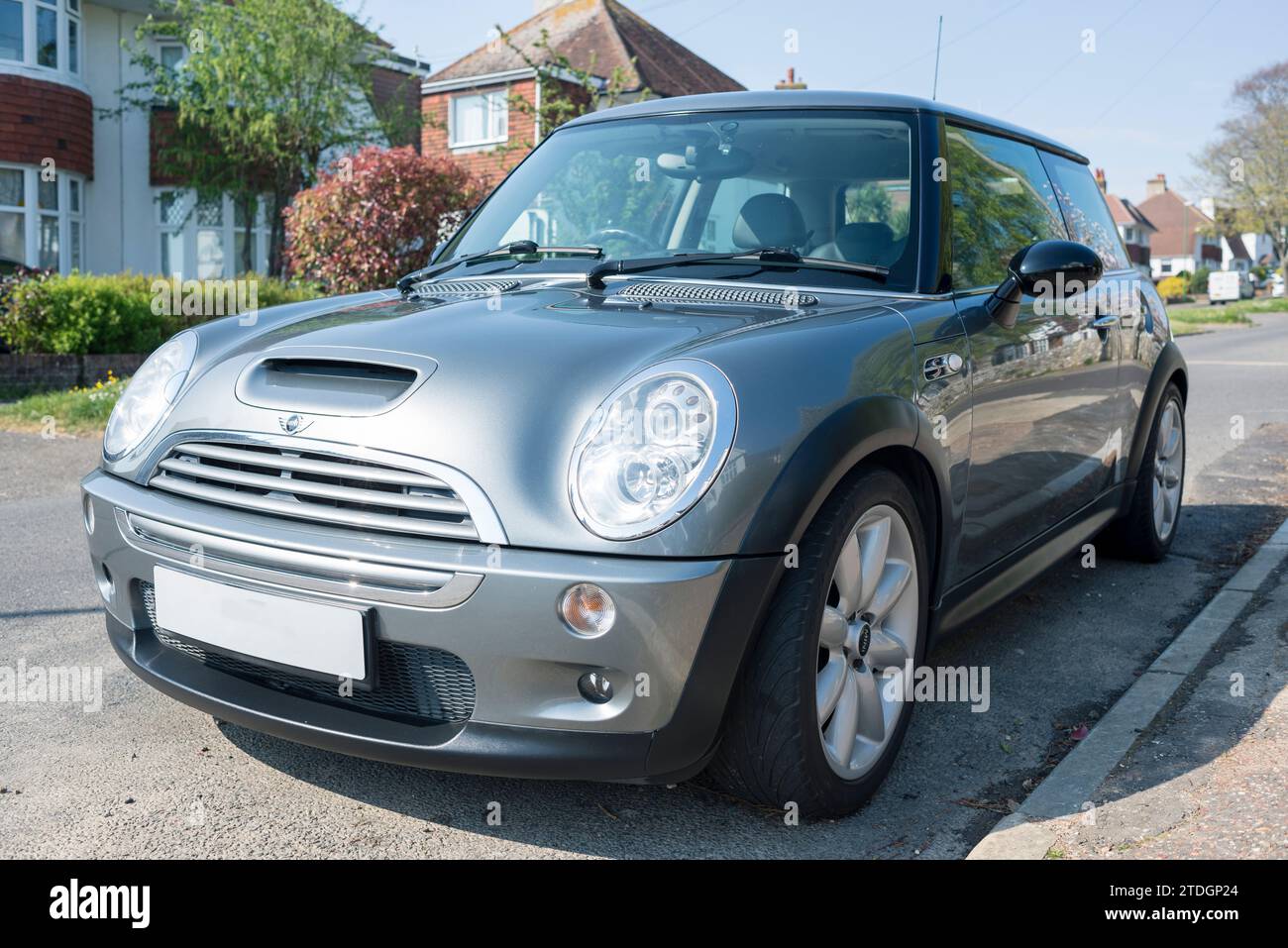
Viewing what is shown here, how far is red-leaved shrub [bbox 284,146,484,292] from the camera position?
12.9 m

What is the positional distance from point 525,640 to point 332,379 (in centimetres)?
75

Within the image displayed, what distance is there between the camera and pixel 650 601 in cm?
230

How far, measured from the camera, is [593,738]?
2.41 metres

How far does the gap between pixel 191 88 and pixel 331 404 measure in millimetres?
21411

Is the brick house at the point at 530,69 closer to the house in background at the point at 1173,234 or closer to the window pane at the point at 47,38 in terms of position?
the window pane at the point at 47,38

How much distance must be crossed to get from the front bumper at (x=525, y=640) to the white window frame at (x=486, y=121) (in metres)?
27.6

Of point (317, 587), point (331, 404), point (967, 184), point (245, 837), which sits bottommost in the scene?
point (245, 837)

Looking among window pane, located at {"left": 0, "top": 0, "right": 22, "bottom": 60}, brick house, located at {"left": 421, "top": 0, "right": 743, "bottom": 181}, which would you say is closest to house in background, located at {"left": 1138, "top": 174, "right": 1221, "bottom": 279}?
brick house, located at {"left": 421, "top": 0, "right": 743, "bottom": 181}

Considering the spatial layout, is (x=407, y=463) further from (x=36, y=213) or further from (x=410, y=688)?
(x=36, y=213)

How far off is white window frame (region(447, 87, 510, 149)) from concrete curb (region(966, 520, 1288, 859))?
26212 millimetres

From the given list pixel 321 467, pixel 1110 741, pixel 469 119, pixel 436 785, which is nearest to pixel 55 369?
pixel 436 785

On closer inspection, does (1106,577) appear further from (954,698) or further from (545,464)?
(545,464)

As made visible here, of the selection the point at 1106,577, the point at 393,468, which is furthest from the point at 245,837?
the point at 1106,577

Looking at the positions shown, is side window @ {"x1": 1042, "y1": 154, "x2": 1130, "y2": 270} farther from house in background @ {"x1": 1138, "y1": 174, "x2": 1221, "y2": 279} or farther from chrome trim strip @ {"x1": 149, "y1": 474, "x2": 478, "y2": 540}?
house in background @ {"x1": 1138, "y1": 174, "x2": 1221, "y2": 279}
